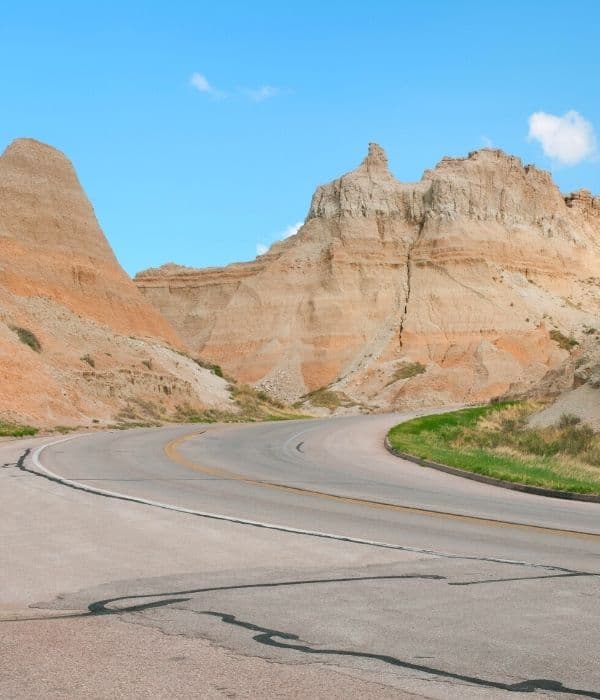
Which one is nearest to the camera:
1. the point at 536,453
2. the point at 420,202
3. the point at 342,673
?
the point at 342,673

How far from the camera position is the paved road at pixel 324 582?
4.98 meters

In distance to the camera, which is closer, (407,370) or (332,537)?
(332,537)

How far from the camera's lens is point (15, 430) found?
1248 inches

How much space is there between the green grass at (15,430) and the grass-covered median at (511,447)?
12.1 meters

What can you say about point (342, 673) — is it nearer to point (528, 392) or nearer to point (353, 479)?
point (353, 479)

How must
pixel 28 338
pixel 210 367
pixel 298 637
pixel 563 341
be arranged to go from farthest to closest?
1. pixel 563 341
2. pixel 210 367
3. pixel 28 338
4. pixel 298 637

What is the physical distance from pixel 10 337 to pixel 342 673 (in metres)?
39.9

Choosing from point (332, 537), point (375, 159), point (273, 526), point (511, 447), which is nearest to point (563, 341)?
point (375, 159)

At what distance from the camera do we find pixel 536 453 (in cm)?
2748

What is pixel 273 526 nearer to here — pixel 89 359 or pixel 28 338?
pixel 28 338

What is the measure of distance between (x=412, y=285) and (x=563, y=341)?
16202 millimetres

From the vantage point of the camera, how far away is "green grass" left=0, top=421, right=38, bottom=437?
30.7 metres

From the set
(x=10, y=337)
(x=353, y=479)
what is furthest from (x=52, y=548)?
(x=10, y=337)

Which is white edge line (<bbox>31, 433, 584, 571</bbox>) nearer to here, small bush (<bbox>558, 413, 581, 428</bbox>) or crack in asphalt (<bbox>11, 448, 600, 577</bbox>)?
crack in asphalt (<bbox>11, 448, 600, 577</bbox>)
